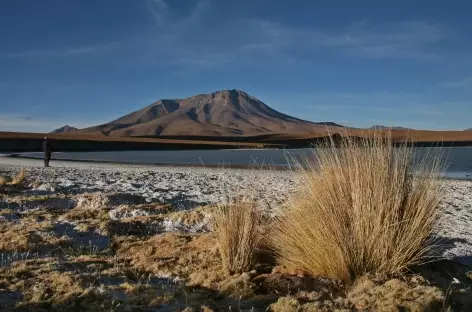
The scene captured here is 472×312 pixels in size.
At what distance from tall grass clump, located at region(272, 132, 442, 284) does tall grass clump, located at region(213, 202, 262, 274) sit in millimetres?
329

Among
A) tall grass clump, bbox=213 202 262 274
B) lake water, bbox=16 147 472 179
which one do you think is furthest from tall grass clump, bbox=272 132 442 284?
lake water, bbox=16 147 472 179

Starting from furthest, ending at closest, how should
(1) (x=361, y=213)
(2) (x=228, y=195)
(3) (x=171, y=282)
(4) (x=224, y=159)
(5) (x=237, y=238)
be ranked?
(4) (x=224, y=159) < (2) (x=228, y=195) < (5) (x=237, y=238) < (3) (x=171, y=282) < (1) (x=361, y=213)

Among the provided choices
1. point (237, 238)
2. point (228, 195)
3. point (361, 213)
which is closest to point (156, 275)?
point (237, 238)

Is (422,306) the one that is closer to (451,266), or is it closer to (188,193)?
(451,266)

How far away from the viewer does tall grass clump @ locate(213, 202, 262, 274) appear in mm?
5039

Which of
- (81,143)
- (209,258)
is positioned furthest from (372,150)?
(81,143)

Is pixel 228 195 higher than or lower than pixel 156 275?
higher

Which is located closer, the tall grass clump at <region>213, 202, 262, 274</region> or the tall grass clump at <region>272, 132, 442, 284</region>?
the tall grass clump at <region>272, 132, 442, 284</region>

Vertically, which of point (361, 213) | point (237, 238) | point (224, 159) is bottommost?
point (224, 159)

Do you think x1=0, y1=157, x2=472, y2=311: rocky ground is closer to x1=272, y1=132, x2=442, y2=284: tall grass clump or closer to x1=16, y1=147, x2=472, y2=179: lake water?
x1=272, y1=132, x2=442, y2=284: tall grass clump

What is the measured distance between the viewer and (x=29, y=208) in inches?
370

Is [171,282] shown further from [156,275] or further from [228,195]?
[228,195]

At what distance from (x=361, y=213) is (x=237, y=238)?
1288 mm

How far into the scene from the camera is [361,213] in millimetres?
4680
